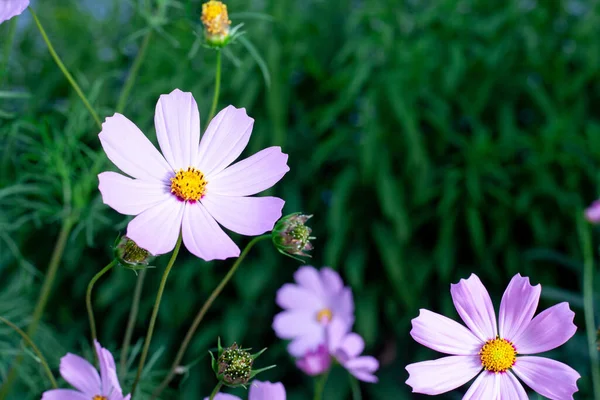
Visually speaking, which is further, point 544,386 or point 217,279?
point 217,279

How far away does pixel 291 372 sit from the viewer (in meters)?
1.70

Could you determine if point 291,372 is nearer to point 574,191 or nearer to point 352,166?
point 352,166

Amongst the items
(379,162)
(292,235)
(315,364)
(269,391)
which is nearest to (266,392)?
(269,391)

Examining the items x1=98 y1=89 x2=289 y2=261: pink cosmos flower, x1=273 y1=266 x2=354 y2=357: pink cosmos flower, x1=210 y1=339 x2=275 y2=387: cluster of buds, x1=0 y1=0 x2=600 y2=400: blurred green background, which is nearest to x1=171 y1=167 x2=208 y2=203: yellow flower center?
x1=98 y1=89 x2=289 y2=261: pink cosmos flower

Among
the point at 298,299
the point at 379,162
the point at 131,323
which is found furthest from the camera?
the point at 379,162

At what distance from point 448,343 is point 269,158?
0.18 meters

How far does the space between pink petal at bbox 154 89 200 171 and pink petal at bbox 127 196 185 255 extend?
4 cm

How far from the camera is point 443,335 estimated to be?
1.59 ft

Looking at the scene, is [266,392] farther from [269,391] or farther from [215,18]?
[215,18]

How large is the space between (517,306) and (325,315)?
74cm

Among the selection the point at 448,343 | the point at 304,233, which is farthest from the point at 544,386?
the point at 304,233

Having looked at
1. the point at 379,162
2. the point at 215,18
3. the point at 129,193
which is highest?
the point at 379,162

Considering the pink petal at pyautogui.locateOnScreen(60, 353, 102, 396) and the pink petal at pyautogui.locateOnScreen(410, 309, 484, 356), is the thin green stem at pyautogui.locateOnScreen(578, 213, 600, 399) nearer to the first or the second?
the pink petal at pyautogui.locateOnScreen(410, 309, 484, 356)

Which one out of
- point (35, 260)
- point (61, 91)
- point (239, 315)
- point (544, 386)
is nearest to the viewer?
point (544, 386)
